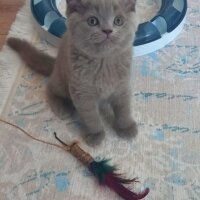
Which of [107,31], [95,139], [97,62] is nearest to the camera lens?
[107,31]

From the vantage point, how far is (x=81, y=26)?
0.97 metres

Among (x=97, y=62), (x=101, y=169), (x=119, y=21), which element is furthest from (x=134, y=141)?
(x=119, y=21)

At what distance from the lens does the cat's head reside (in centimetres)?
95

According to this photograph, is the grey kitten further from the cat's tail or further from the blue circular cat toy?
the blue circular cat toy

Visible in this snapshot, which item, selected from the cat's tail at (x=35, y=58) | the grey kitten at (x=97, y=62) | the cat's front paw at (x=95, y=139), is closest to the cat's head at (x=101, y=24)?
the grey kitten at (x=97, y=62)

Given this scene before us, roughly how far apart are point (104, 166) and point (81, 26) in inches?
15.8

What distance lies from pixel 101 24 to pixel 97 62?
0.46ft

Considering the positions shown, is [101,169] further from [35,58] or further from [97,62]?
[35,58]

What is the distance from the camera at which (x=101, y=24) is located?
95 centimetres

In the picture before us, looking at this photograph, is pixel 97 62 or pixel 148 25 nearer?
pixel 97 62

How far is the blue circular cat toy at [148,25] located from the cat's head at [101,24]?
0.43 m

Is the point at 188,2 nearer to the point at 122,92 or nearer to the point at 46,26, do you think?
the point at 46,26

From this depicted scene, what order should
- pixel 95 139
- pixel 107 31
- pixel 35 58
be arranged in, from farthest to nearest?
pixel 35 58
pixel 95 139
pixel 107 31

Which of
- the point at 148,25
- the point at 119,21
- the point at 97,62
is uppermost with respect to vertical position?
the point at 119,21
